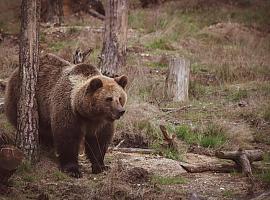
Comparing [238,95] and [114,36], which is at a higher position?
[114,36]

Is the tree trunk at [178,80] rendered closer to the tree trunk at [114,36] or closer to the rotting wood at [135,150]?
the tree trunk at [114,36]

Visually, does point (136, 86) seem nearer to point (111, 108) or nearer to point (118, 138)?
point (118, 138)

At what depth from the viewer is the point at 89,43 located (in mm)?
14227

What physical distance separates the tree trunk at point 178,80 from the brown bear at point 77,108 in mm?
3948

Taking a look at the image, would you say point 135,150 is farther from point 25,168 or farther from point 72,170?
point 25,168

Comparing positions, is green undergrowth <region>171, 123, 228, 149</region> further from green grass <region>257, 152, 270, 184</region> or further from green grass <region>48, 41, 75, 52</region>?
green grass <region>48, 41, 75, 52</region>

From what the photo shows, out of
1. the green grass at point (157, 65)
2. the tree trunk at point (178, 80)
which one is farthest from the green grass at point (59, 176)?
the green grass at point (157, 65)

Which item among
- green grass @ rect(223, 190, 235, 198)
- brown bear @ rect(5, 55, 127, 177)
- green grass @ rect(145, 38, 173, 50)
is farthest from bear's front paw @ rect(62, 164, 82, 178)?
green grass @ rect(145, 38, 173, 50)

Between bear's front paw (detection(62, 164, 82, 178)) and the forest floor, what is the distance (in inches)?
3.9

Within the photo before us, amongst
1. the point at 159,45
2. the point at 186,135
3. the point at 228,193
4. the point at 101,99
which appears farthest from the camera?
the point at 159,45

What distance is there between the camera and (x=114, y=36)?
11852 mm

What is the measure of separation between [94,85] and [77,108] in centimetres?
35

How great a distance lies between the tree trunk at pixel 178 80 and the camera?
34.8 ft

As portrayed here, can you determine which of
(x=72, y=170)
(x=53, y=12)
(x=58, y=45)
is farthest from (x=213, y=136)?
(x=53, y=12)
